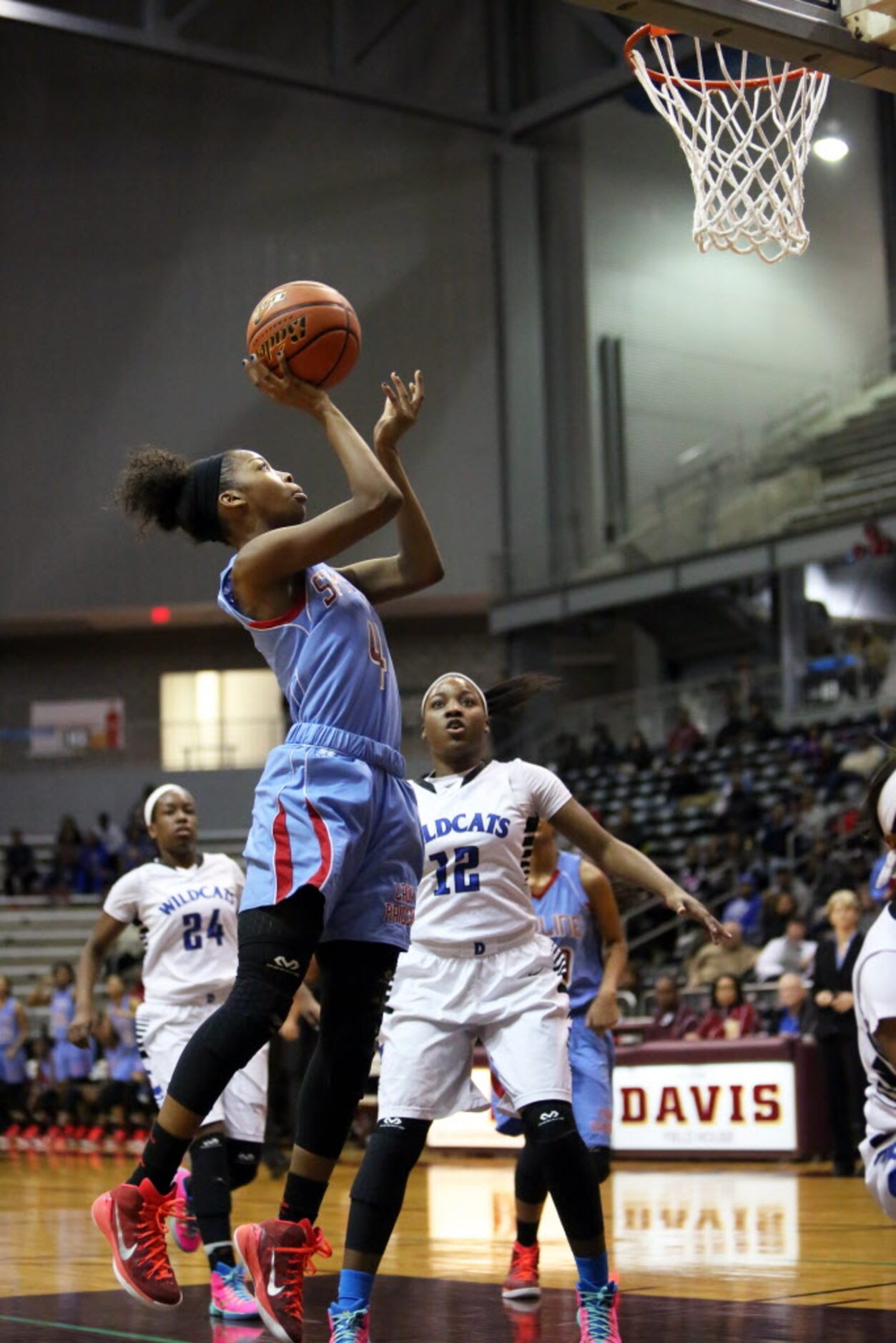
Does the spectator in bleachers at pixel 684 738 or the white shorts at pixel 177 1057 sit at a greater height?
the spectator in bleachers at pixel 684 738

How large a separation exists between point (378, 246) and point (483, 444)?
3536 mm

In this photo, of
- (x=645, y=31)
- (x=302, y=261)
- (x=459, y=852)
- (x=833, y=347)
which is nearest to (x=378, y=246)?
(x=302, y=261)

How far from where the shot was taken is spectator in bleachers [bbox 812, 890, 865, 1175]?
11.6 metres

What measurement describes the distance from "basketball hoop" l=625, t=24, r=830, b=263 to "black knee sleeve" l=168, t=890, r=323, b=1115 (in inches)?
151

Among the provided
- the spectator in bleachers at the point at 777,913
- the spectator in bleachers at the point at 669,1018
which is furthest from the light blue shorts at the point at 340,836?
the spectator in bleachers at the point at 777,913

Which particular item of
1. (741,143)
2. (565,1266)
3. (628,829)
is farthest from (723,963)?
(741,143)

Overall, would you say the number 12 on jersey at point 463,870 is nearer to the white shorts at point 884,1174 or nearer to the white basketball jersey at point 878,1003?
the white basketball jersey at point 878,1003

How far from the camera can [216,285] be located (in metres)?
27.5

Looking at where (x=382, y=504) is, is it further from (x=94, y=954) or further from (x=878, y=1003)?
(x=94, y=954)

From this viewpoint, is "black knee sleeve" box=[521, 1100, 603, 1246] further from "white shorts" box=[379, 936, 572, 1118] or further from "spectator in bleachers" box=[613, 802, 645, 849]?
"spectator in bleachers" box=[613, 802, 645, 849]

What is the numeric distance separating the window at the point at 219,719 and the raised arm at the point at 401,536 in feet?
69.9

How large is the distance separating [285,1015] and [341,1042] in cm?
24

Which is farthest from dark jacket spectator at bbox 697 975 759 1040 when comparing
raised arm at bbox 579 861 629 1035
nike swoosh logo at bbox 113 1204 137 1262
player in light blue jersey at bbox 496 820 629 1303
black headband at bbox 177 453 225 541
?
nike swoosh logo at bbox 113 1204 137 1262

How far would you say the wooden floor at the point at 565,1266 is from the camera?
514 cm
